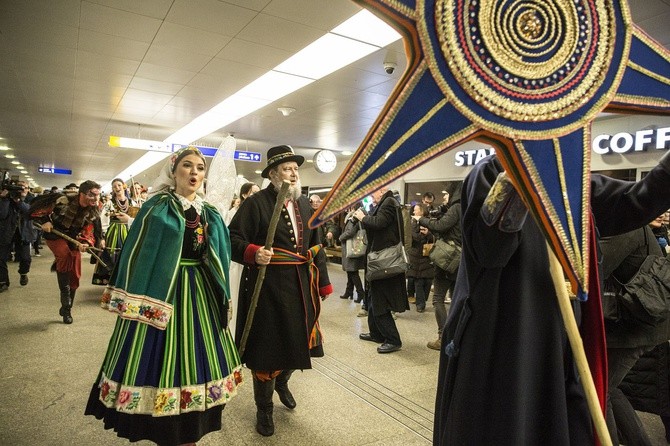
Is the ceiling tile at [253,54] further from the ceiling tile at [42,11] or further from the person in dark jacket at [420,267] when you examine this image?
the person in dark jacket at [420,267]

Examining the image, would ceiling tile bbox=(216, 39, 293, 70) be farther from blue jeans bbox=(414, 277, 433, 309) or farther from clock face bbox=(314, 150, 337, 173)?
clock face bbox=(314, 150, 337, 173)

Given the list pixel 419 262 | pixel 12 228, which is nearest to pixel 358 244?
pixel 419 262

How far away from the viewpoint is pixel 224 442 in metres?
2.17

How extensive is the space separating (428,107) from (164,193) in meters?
1.49

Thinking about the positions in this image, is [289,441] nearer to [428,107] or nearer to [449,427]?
[449,427]

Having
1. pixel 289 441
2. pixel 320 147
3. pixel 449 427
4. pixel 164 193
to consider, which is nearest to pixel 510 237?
pixel 449 427

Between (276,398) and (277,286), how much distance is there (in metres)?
0.88

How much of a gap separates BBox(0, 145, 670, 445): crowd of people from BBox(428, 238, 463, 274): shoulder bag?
1.63m

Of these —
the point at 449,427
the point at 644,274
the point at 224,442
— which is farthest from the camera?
the point at 224,442

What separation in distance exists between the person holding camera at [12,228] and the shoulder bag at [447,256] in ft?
14.8

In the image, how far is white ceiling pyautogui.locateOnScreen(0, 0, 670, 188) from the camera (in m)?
3.76

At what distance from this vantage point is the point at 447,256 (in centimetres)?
388

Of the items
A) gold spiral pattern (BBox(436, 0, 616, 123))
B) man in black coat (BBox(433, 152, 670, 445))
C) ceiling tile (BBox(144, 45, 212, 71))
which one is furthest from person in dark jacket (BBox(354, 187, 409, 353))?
gold spiral pattern (BBox(436, 0, 616, 123))

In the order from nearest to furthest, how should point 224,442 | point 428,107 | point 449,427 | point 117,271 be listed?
point 428,107
point 449,427
point 117,271
point 224,442
